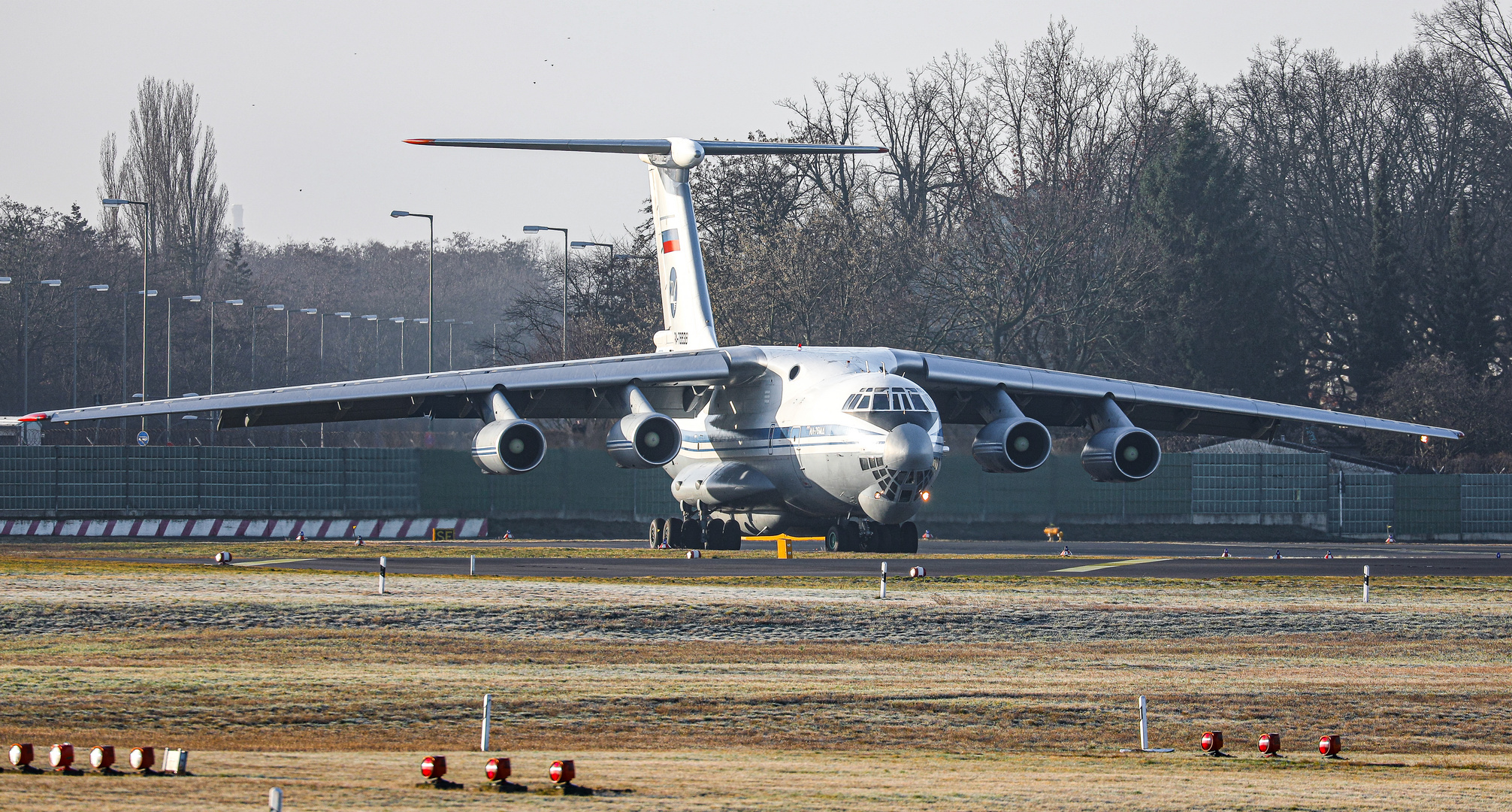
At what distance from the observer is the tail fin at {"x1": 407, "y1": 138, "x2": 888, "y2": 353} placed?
3581 cm

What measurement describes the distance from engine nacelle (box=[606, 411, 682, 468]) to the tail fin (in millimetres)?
5161

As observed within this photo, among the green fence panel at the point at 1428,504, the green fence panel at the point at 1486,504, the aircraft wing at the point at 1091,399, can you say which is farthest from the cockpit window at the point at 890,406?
the green fence panel at the point at 1486,504

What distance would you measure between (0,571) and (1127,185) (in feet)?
181

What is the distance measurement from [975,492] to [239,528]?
18341mm

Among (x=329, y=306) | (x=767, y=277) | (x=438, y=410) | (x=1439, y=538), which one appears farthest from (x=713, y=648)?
(x=329, y=306)

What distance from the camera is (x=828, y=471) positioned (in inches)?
1213

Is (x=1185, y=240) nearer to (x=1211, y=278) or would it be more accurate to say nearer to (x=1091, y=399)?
(x=1211, y=278)

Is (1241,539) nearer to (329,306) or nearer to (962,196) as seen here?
(962,196)

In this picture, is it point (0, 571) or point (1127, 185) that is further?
point (1127, 185)

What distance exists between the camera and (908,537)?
108 feet

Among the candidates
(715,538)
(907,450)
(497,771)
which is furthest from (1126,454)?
(497,771)

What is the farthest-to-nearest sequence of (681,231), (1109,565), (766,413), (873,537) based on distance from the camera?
(681,231) < (873,537) < (766,413) < (1109,565)

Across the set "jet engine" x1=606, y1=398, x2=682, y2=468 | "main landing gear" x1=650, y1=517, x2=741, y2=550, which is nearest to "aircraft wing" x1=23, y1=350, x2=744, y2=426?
"jet engine" x1=606, y1=398, x2=682, y2=468

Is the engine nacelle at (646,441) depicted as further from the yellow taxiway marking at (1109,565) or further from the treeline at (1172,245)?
the treeline at (1172,245)
